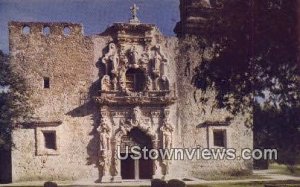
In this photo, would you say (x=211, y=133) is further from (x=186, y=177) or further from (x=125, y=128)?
(x=125, y=128)

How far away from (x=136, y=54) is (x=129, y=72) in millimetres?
831

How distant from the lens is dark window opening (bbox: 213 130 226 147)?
16.6 m

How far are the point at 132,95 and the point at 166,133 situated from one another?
6.81 feet

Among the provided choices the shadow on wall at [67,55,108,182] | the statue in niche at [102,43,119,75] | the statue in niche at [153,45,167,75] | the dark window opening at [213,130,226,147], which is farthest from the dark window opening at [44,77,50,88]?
the dark window opening at [213,130,226,147]

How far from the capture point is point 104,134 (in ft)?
50.3

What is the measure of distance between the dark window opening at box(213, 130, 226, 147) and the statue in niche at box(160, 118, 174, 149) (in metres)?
2.10

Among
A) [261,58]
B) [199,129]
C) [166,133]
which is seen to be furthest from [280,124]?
[199,129]

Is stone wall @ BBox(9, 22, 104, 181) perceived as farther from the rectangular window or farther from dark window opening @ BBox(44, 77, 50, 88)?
the rectangular window

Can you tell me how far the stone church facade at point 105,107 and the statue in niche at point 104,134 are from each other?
40 millimetres

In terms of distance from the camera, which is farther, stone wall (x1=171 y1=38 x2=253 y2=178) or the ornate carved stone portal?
stone wall (x1=171 y1=38 x2=253 y2=178)

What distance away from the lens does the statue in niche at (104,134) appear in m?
15.2

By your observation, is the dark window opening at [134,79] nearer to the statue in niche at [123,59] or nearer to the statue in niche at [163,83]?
the statue in niche at [123,59]

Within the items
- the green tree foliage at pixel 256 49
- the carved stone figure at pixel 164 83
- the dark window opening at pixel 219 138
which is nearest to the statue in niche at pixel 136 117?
the carved stone figure at pixel 164 83

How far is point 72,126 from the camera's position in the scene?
50.3 ft
